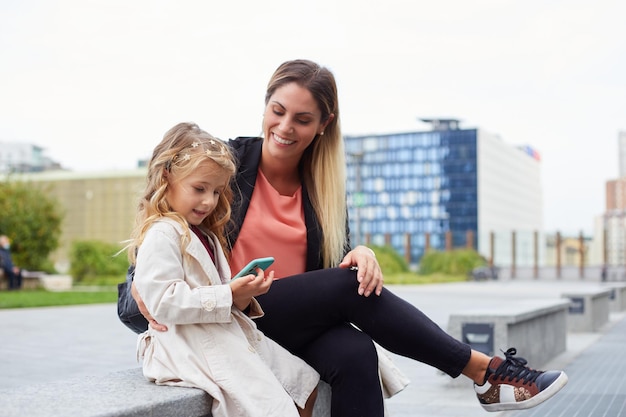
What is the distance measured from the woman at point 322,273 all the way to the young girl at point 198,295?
0.50 feet

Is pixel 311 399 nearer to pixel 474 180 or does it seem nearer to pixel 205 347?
pixel 205 347

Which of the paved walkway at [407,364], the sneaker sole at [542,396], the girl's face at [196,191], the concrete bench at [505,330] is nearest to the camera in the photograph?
the girl's face at [196,191]

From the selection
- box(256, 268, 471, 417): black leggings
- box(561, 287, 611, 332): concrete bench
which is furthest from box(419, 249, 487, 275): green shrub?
box(256, 268, 471, 417): black leggings

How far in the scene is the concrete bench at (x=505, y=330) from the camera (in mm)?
5891

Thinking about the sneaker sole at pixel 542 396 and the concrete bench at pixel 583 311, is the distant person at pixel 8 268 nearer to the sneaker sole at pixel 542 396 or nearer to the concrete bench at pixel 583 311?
the concrete bench at pixel 583 311

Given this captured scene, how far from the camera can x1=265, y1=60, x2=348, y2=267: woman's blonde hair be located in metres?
3.18

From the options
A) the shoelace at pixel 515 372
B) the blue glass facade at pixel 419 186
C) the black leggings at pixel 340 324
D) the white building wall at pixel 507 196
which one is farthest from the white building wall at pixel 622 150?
the black leggings at pixel 340 324

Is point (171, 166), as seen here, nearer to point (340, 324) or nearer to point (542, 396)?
point (340, 324)

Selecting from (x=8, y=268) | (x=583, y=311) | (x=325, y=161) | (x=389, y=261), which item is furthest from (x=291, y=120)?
(x=389, y=261)

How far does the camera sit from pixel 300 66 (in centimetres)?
319

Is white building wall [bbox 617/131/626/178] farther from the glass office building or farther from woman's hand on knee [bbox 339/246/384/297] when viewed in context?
woman's hand on knee [bbox 339/246/384/297]

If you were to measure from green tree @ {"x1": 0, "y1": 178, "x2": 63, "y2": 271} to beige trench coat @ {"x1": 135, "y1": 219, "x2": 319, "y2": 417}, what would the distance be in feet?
76.8

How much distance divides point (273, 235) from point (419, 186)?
90207 millimetres

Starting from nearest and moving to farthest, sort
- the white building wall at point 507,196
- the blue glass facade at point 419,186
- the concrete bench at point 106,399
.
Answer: the concrete bench at point 106,399
the white building wall at point 507,196
the blue glass facade at point 419,186
